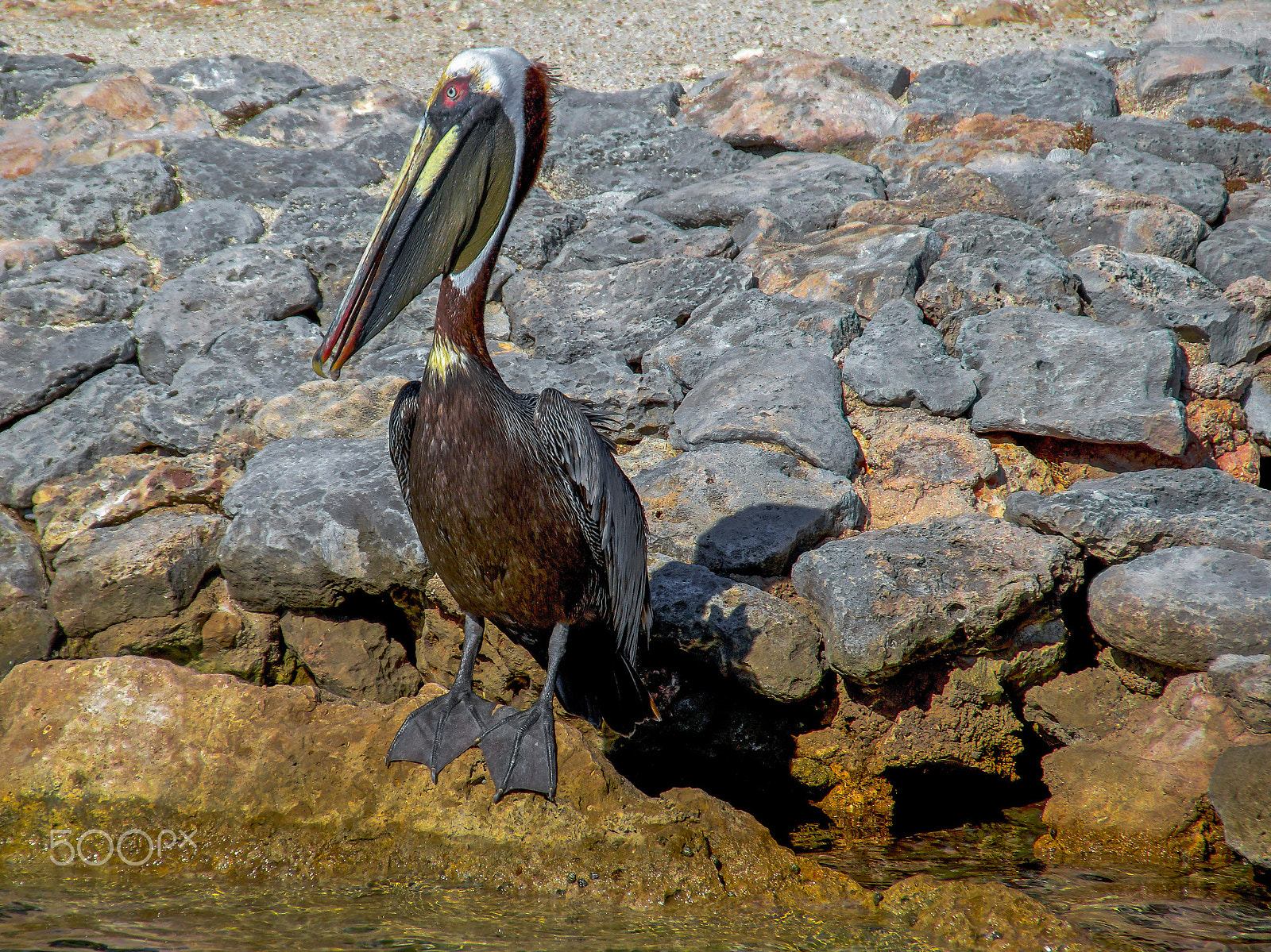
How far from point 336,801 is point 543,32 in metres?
8.98

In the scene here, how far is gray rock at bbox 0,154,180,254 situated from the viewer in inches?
255

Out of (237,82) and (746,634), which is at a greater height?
(237,82)

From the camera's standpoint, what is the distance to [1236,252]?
5492 millimetres

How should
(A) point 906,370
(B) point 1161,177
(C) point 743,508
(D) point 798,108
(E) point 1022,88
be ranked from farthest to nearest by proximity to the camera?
(E) point 1022,88 → (D) point 798,108 → (B) point 1161,177 → (A) point 906,370 → (C) point 743,508

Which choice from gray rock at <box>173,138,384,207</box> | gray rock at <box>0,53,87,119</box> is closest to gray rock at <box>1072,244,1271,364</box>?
gray rock at <box>173,138,384,207</box>

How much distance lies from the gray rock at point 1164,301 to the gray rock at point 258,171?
16.3 feet

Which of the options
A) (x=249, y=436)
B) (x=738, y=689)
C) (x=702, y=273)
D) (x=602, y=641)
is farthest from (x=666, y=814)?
(x=702, y=273)

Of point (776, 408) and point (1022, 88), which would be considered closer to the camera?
point (776, 408)

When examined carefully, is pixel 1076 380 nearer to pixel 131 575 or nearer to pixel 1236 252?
pixel 1236 252

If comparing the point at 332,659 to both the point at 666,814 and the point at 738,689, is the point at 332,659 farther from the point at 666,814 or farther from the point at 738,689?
the point at 666,814

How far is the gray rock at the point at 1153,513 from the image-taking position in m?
3.74

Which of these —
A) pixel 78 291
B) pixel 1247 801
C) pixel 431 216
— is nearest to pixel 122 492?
pixel 78 291

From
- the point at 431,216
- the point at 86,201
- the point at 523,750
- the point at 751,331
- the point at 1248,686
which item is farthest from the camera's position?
the point at 86,201

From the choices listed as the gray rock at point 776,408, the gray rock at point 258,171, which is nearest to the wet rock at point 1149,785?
the gray rock at point 776,408
